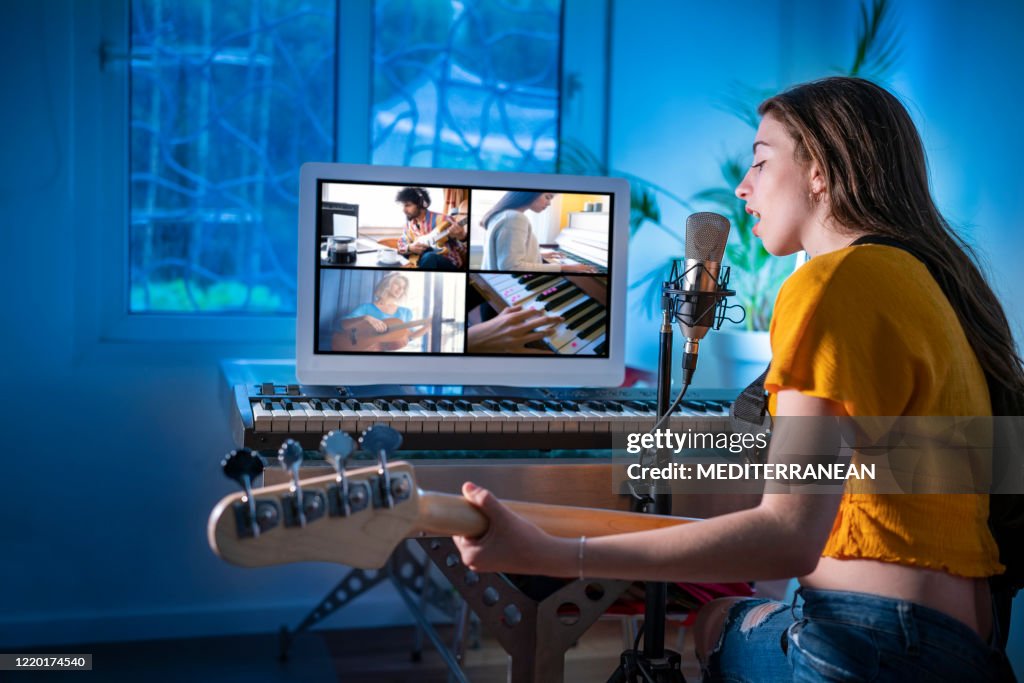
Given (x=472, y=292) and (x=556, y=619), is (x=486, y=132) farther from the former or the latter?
(x=556, y=619)

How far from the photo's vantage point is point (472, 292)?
87.4 inches

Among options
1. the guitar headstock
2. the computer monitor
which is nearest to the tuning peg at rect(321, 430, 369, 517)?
the guitar headstock

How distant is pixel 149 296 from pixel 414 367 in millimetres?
1319

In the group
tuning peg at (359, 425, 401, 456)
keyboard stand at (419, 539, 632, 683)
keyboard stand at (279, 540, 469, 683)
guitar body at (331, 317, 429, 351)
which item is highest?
guitar body at (331, 317, 429, 351)

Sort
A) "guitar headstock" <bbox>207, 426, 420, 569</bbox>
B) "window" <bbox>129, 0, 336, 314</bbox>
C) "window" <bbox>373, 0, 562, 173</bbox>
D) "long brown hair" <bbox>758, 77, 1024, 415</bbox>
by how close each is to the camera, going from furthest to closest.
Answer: "window" <bbox>373, 0, 562, 173</bbox> → "window" <bbox>129, 0, 336, 314</bbox> → "long brown hair" <bbox>758, 77, 1024, 415</bbox> → "guitar headstock" <bbox>207, 426, 420, 569</bbox>

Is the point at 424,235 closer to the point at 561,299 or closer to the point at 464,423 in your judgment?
the point at 561,299

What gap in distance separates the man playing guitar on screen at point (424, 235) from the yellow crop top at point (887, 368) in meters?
1.12

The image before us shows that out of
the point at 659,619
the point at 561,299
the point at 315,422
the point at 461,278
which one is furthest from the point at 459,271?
the point at 659,619

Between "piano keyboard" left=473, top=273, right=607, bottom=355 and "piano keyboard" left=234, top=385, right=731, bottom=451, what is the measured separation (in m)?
0.17

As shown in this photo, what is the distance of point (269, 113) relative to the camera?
3.17 m

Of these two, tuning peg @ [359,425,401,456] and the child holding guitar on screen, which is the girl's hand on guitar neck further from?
the child holding guitar on screen

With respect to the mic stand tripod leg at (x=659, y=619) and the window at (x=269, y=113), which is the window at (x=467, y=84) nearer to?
the window at (x=269, y=113)

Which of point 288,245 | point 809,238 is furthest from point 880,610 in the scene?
point 288,245

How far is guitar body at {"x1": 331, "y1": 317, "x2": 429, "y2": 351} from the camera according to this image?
2.17 meters
